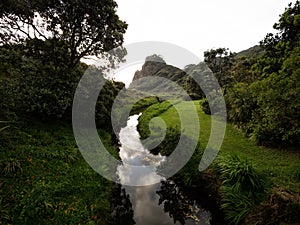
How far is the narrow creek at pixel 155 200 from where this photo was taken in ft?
24.6

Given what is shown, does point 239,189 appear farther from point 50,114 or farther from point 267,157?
point 50,114

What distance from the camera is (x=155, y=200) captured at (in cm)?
875

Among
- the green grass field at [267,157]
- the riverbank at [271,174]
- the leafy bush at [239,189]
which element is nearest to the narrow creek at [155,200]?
the leafy bush at [239,189]

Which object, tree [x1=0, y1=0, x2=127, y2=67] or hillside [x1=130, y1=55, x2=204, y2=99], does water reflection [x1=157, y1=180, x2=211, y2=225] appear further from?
hillside [x1=130, y1=55, x2=204, y2=99]

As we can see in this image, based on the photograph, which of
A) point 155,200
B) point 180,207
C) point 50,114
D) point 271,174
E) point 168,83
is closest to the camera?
point 180,207

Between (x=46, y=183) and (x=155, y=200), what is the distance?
4692mm

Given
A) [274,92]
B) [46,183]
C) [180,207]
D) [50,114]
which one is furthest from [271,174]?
[50,114]

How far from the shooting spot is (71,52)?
555 inches

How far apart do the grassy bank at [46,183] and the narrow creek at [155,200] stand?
51.8 inches

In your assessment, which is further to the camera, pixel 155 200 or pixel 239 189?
pixel 155 200

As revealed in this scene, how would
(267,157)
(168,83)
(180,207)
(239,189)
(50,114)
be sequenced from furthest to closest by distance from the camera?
(168,83) < (50,114) < (267,157) < (180,207) < (239,189)

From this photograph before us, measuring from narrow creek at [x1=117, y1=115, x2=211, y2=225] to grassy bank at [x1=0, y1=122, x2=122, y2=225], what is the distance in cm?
132

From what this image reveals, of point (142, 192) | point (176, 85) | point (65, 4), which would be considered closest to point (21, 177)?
point (142, 192)

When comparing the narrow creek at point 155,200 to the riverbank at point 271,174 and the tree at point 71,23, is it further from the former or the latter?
the tree at point 71,23
